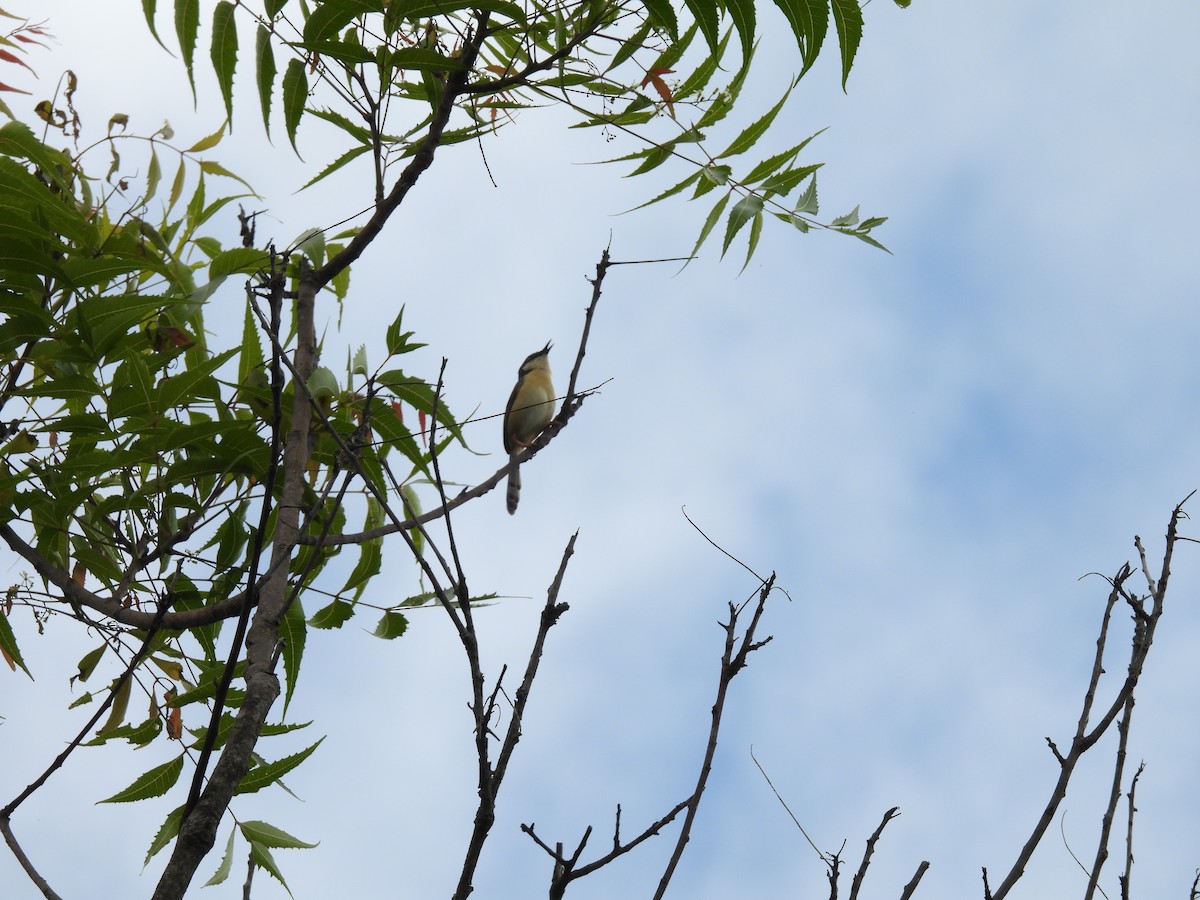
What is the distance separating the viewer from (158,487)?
2.78 meters

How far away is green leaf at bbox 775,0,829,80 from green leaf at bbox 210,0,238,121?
1.32 m

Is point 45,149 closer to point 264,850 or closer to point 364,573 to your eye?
point 364,573

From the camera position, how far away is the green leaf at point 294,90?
111 inches

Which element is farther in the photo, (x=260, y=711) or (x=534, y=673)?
(x=260, y=711)

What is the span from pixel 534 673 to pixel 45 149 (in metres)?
2.01

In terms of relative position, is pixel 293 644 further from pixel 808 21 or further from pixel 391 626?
pixel 808 21

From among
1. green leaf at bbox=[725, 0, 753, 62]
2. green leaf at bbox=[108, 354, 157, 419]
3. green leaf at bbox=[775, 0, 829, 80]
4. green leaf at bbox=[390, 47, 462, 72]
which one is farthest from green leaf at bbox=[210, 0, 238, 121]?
green leaf at bbox=[775, 0, 829, 80]

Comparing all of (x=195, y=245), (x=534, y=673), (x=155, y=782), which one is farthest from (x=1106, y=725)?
(x=195, y=245)

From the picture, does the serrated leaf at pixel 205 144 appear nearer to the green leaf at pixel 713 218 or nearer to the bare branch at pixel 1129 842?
the green leaf at pixel 713 218

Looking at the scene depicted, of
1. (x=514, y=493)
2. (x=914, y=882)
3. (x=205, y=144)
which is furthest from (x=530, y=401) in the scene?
(x=914, y=882)

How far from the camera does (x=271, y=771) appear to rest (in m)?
2.71

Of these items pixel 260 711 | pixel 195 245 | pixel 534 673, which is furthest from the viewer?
pixel 195 245

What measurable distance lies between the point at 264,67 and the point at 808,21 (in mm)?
1340

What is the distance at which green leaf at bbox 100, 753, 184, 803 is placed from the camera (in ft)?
9.47
